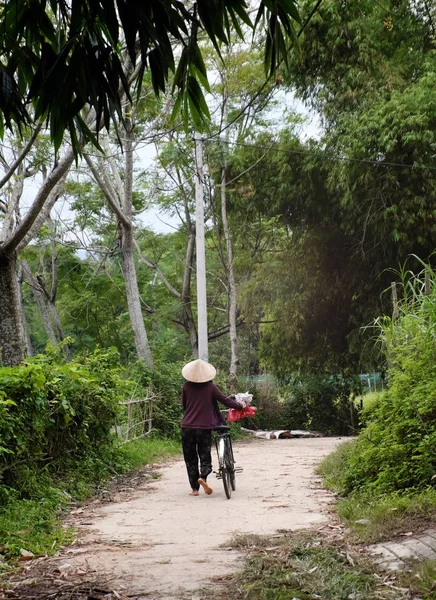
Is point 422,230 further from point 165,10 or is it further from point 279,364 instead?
point 165,10

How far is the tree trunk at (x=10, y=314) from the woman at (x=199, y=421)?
3.83 meters

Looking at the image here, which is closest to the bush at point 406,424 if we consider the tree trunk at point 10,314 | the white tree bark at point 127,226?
the tree trunk at point 10,314

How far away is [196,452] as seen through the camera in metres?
11.1

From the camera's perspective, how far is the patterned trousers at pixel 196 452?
10922 millimetres

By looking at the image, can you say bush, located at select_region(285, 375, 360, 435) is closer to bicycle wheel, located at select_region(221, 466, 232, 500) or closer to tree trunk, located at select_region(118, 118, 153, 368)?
tree trunk, located at select_region(118, 118, 153, 368)

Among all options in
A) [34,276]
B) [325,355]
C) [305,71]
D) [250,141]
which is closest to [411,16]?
[305,71]

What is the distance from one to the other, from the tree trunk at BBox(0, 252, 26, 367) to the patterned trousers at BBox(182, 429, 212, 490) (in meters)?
3.99

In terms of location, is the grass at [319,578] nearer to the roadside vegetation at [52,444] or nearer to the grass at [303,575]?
the grass at [303,575]

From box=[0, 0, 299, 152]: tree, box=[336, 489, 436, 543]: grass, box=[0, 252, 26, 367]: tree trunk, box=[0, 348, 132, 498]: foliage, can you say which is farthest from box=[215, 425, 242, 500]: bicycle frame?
box=[0, 0, 299, 152]: tree

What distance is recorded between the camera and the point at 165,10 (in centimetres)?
369

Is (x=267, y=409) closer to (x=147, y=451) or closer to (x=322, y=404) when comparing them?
(x=322, y=404)

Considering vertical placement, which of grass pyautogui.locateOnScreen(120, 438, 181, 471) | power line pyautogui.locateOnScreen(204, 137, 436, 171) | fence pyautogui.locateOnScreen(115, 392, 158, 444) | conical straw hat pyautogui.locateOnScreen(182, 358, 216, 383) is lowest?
grass pyautogui.locateOnScreen(120, 438, 181, 471)

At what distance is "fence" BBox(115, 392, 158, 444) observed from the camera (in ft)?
57.3

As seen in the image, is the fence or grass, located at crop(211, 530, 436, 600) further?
the fence
